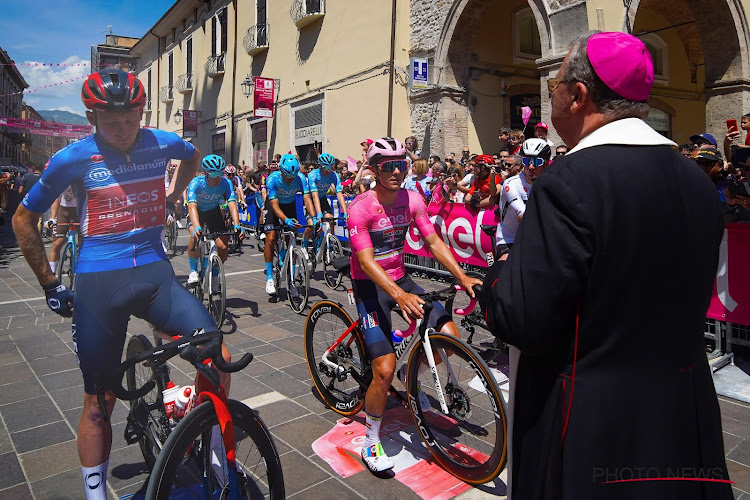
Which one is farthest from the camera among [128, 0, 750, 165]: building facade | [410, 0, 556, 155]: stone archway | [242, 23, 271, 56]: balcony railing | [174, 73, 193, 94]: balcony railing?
[174, 73, 193, 94]: balcony railing

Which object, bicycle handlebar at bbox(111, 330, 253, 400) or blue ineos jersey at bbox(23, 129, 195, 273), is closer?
bicycle handlebar at bbox(111, 330, 253, 400)

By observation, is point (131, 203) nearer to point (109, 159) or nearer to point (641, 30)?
point (109, 159)

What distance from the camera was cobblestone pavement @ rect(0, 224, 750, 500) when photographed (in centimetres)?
312

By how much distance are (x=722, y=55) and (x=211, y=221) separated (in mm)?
10923

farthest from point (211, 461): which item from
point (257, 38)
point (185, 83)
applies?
point (185, 83)

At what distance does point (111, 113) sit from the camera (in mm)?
2553

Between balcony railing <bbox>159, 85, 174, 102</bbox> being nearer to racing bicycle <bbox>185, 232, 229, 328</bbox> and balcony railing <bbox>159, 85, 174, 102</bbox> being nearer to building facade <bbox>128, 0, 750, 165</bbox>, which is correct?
building facade <bbox>128, 0, 750, 165</bbox>

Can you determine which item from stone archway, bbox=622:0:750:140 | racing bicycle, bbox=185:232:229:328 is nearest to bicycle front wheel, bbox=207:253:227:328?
racing bicycle, bbox=185:232:229:328

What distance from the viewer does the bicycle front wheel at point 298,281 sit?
734 cm

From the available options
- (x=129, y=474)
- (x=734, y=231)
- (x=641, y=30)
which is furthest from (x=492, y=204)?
(x=641, y=30)

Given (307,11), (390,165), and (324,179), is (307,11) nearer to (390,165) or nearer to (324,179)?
(324,179)

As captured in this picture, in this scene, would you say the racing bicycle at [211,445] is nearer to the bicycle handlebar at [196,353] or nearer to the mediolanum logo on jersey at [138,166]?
the bicycle handlebar at [196,353]

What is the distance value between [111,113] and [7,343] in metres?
4.72

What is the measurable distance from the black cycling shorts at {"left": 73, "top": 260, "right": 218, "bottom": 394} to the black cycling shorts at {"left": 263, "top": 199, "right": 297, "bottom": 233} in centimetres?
524
